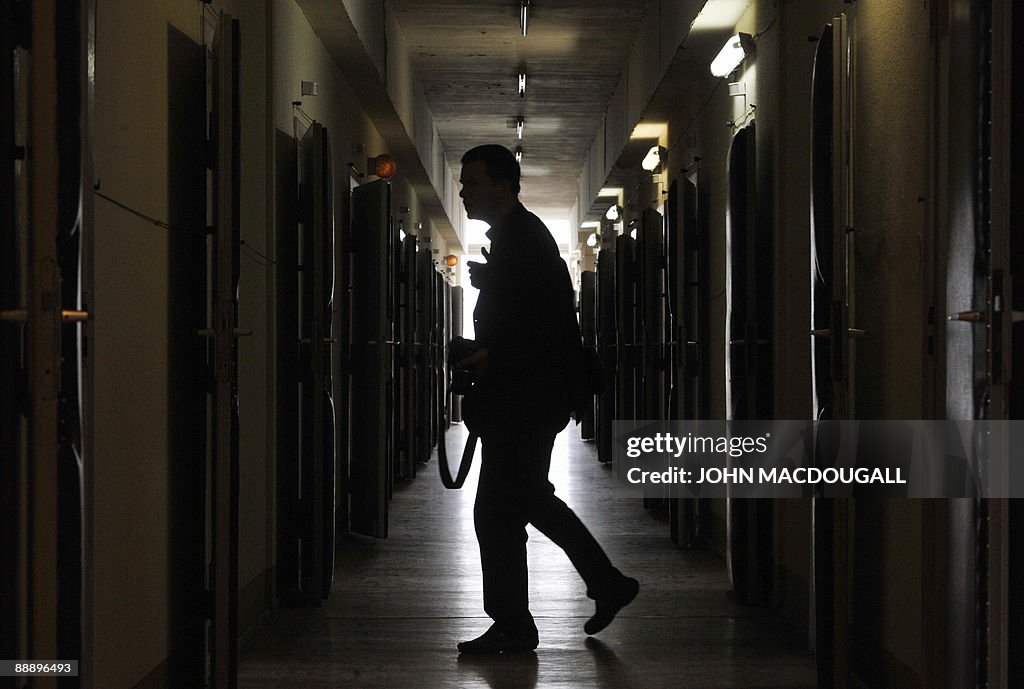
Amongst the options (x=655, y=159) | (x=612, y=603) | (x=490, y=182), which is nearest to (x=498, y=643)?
(x=612, y=603)

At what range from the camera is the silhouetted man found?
3.32 meters

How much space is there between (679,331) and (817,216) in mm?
2344

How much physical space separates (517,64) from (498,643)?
18.9ft

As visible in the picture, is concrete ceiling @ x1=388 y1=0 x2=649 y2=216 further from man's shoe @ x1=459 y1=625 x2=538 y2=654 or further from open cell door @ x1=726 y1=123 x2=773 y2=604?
man's shoe @ x1=459 y1=625 x2=538 y2=654

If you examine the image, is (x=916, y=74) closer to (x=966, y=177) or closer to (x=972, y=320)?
(x=966, y=177)

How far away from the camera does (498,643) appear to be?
346cm

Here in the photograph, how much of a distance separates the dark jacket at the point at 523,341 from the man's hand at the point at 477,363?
16 millimetres

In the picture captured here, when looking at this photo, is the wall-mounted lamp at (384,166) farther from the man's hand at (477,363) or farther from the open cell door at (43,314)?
the open cell door at (43,314)

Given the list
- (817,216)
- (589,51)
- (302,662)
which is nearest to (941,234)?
(817,216)

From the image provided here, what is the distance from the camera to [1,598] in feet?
6.39

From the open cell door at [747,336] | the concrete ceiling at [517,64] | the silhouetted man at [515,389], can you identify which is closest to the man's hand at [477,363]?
the silhouetted man at [515,389]

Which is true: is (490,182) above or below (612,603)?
above

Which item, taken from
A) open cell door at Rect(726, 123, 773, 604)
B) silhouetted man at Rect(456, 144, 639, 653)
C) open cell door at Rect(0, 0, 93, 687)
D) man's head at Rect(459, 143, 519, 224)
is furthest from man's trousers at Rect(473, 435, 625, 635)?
open cell door at Rect(0, 0, 93, 687)

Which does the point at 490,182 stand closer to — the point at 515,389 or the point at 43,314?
the point at 515,389
